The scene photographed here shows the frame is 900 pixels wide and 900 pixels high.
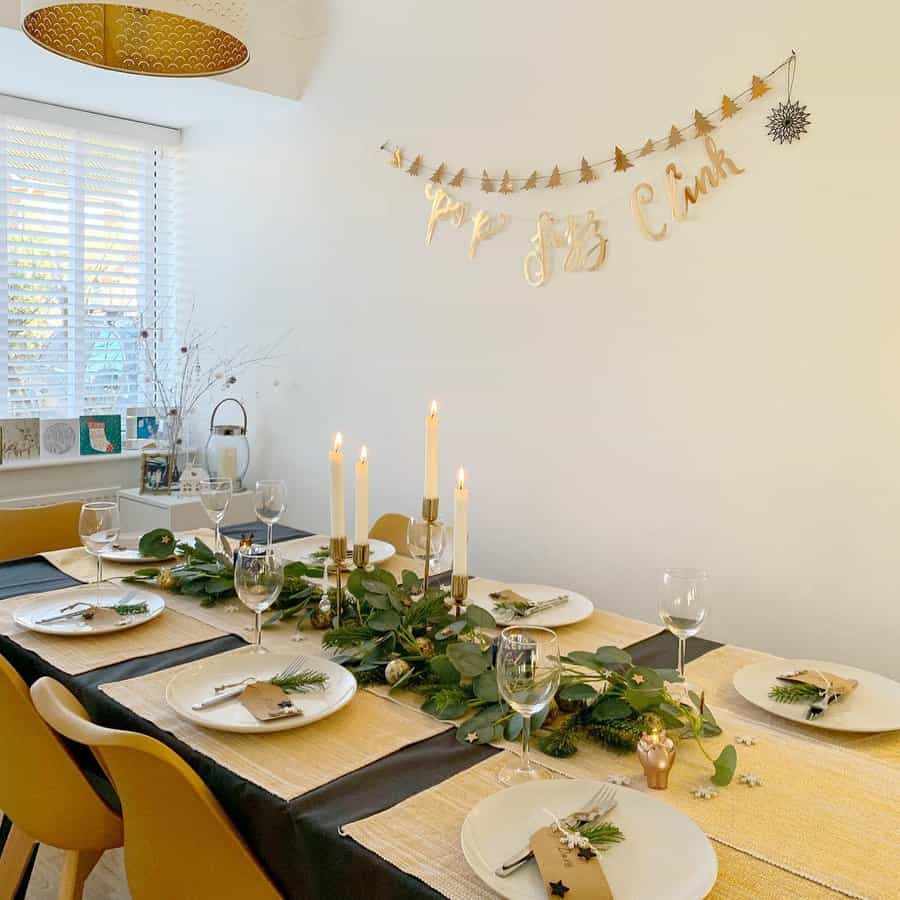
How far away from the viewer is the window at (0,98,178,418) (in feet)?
12.6

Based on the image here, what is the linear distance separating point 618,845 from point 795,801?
0.28 m

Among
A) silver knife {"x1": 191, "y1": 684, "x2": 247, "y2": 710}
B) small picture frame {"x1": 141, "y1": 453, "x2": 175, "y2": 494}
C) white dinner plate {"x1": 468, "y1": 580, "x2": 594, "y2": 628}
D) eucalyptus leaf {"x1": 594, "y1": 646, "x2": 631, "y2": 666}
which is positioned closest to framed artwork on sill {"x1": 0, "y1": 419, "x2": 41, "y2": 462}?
small picture frame {"x1": 141, "y1": 453, "x2": 175, "y2": 494}

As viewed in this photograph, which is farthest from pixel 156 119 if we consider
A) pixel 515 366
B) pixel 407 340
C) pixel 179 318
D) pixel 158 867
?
pixel 158 867

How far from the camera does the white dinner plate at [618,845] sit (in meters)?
0.93

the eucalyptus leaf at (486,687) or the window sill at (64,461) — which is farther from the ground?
the window sill at (64,461)

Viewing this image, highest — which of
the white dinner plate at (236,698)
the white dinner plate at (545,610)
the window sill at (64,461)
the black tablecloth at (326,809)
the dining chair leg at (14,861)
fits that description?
the window sill at (64,461)

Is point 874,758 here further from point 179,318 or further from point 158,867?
point 179,318

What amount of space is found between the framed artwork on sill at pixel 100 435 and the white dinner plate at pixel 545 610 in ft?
8.19

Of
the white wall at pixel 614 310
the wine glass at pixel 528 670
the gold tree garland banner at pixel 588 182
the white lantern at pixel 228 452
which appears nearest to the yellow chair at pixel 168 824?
the wine glass at pixel 528 670

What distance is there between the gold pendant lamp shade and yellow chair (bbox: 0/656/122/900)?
131 cm

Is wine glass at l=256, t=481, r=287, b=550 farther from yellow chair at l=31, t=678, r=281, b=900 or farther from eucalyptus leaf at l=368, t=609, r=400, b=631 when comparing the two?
yellow chair at l=31, t=678, r=281, b=900

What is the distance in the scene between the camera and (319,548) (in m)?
2.42

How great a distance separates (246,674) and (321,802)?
0.42 metres

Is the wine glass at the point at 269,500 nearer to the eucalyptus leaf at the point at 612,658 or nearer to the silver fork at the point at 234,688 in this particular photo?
the silver fork at the point at 234,688
